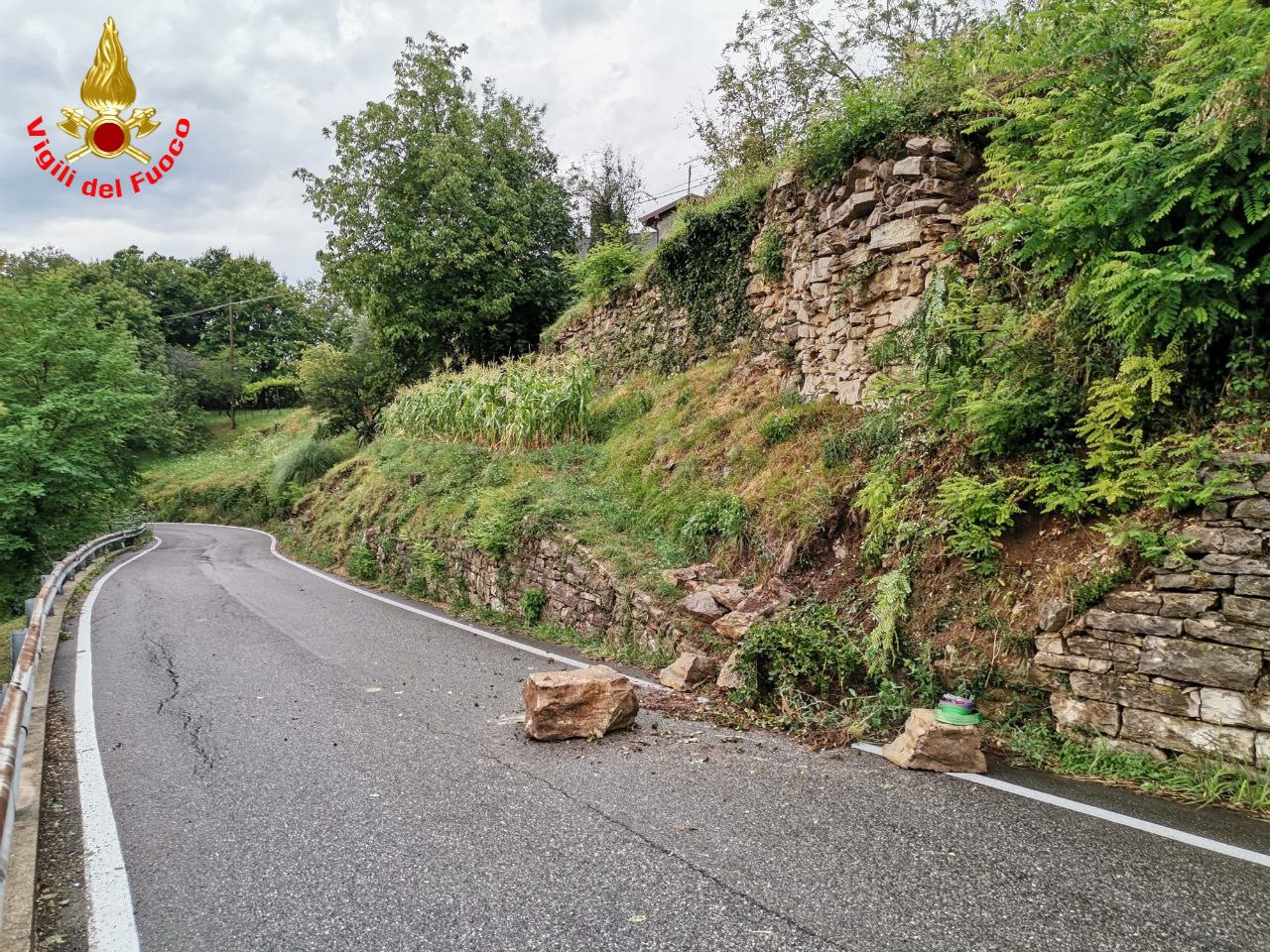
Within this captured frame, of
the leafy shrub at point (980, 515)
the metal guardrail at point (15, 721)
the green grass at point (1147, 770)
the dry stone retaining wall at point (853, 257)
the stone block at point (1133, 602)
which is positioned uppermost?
the dry stone retaining wall at point (853, 257)

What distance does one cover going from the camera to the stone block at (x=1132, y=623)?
4.10 m

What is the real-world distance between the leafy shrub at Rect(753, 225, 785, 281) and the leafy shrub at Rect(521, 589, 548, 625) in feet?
19.6

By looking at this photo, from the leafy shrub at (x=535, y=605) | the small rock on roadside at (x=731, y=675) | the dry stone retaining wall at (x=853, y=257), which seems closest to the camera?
the small rock on roadside at (x=731, y=675)

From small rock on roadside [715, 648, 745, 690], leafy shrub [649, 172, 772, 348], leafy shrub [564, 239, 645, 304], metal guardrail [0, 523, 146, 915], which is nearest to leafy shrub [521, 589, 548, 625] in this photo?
small rock on roadside [715, 648, 745, 690]

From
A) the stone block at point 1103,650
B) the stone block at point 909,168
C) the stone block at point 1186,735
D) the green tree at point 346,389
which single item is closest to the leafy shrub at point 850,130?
the stone block at point 909,168

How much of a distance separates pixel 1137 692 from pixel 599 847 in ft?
10.9

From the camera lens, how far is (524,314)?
21922 mm

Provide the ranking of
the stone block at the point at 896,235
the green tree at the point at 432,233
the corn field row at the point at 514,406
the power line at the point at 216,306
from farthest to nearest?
the power line at the point at 216,306 < the green tree at the point at 432,233 < the corn field row at the point at 514,406 < the stone block at the point at 896,235

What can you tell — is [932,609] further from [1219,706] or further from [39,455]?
[39,455]

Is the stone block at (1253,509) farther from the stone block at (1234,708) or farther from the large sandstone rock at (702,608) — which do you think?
the large sandstone rock at (702,608)

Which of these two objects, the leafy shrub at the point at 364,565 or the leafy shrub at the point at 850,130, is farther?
the leafy shrub at the point at 364,565

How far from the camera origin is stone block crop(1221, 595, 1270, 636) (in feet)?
12.5

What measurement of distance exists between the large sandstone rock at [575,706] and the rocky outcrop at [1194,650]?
2.96m

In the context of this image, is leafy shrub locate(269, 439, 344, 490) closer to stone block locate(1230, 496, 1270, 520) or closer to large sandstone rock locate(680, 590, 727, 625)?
large sandstone rock locate(680, 590, 727, 625)
